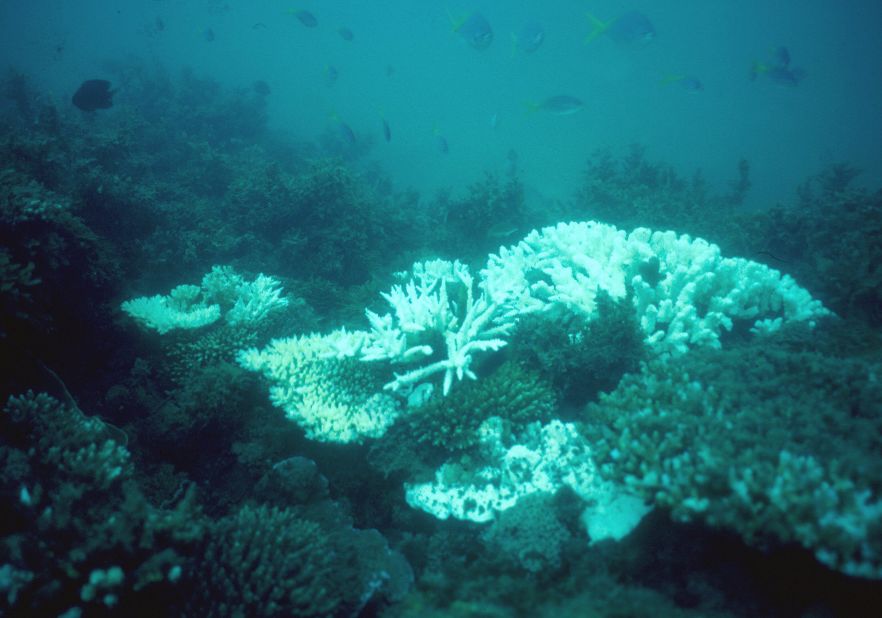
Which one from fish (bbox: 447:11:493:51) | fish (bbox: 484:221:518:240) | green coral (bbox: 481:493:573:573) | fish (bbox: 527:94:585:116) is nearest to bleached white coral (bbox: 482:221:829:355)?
green coral (bbox: 481:493:573:573)

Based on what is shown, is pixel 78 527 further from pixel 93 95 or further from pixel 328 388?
pixel 93 95

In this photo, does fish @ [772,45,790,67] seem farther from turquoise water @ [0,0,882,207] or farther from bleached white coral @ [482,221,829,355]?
bleached white coral @ [482,221,829,355]

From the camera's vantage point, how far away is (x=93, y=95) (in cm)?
856

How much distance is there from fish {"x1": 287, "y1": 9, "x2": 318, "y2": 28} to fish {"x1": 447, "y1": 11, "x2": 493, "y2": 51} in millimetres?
5245

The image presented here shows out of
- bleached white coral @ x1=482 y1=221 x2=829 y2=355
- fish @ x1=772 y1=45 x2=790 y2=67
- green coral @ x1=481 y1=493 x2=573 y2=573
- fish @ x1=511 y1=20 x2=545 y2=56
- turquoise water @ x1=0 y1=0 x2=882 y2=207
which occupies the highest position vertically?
turquoise water @ x1=0 y1=0 x2=882 y2=207

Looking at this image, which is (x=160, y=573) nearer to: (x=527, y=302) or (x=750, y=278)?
(x=527, y=302)

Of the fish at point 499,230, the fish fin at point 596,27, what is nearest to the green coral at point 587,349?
the fish at point 499,230

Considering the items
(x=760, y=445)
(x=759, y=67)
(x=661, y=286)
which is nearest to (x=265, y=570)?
(x=760, y=445)

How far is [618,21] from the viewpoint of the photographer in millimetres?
11508

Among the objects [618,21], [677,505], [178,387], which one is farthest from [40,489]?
[618,21]

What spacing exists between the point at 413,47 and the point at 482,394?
133 metres

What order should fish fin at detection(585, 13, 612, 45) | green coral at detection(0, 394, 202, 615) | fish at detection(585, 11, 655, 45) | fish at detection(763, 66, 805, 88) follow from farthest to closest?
fish at detection(763, 66, 805, 88) → fish fin at detection(585, 13, 612, 45) → fish at detection(585, 11, 655, 45) → green coral at detection(0, 394, 202, 615)

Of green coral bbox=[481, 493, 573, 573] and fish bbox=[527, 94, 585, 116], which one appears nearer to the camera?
green coral bbox=[481, 493, 573, 573]

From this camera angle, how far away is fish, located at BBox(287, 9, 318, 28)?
486 inches
